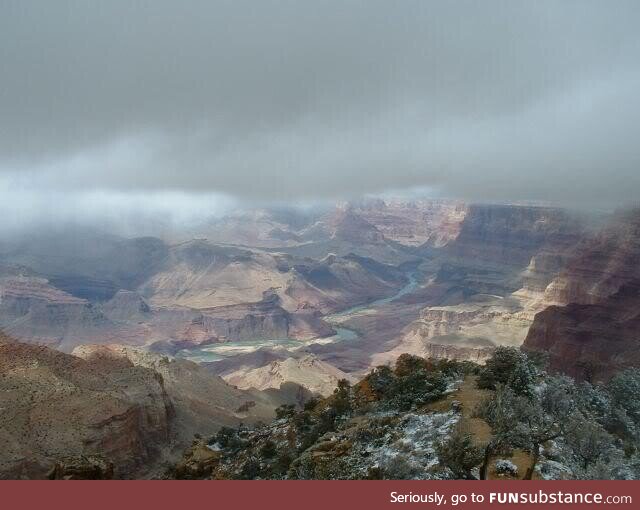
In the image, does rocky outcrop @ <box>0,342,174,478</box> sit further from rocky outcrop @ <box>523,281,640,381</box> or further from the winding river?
the winding river

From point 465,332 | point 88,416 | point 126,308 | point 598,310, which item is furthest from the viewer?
point 126,308

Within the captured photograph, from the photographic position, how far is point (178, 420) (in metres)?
46.4

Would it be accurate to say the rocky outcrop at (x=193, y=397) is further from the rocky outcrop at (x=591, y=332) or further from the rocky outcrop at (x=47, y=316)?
the rocky outcrop at (x=47, y=316)

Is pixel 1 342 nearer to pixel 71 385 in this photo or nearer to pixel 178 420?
pixel 71 385

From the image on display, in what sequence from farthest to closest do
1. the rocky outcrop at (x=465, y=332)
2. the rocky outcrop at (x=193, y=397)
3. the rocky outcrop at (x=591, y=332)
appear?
the rocky outcrop at (x=465, y=332)
the rocky outcrop at (x=591, y=332)
the rocky outcrop at (x=193, y=397)

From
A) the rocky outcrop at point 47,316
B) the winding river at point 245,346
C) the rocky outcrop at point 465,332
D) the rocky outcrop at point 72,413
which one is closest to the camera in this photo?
the rocky outcrop at point 72,413

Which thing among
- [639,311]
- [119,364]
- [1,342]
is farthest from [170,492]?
[639,311]

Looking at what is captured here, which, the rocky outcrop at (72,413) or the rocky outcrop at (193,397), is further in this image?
the rocky outcrop at (193,397)

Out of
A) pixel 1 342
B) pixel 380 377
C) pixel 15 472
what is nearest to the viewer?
pixel 15 472

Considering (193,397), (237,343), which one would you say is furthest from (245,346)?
(193,397)

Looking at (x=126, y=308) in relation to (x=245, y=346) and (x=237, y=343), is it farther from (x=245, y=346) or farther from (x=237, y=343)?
(x=245, y=346)

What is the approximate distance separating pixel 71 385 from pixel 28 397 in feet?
12.2

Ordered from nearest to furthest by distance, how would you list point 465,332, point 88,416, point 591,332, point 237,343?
point 88,416 < point 591,332 < point 465,332 < point 237,343

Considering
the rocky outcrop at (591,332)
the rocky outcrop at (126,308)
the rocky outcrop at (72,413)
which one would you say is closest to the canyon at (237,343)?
the rocky outcrop at (72,413)
